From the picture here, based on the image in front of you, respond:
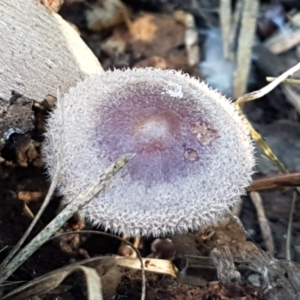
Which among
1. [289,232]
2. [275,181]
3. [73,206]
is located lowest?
[289,232]

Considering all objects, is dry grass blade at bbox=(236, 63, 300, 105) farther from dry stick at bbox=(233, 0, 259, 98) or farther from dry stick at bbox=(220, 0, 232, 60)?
dry stick at bbox=(220, 0, 232, 60)

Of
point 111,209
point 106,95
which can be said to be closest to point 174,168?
point 111,209

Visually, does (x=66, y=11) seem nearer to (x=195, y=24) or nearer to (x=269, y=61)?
(x=195, y=24)

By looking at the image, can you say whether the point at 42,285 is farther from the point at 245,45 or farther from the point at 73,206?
the point at 245,45

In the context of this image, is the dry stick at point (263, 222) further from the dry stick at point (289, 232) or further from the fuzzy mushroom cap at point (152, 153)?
the fuzzy mushroom cap at point (152, 153)

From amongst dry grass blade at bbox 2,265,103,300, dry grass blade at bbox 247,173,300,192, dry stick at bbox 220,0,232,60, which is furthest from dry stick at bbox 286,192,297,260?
dry stick at bbox 220,0,232,60

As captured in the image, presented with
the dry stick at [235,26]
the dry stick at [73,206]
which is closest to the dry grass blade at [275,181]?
the dry stick at [73,206]

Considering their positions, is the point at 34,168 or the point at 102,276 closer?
the point at 102,276

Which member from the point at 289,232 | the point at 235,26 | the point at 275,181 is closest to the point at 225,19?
the point at 235,26
